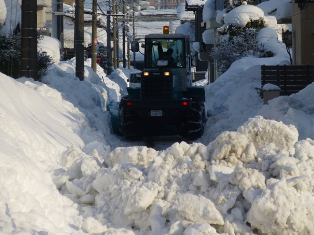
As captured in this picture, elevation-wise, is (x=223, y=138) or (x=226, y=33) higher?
(x=226, y=33)

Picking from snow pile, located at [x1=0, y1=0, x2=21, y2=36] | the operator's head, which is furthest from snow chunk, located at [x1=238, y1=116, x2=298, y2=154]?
snow pile, located at [x1=0, y1=0, x2=21, y2=36]

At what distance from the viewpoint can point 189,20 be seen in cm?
8131

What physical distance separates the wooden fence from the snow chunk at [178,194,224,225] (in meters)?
16.9

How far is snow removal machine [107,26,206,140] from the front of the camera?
1645 cm

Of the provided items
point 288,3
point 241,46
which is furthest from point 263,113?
point 241,46

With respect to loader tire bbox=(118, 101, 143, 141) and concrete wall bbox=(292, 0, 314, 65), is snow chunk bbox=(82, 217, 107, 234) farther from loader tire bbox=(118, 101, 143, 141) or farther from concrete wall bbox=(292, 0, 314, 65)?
concrete wall bbox=(292, 0, 314, 65)

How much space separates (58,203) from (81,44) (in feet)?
53.2

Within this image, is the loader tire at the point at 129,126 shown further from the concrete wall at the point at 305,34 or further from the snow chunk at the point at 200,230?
the concrete wall at the point at 305,34

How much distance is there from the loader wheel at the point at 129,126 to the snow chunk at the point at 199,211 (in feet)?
33.0

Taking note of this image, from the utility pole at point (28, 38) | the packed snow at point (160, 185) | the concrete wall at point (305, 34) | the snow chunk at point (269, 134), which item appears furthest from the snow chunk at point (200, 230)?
the concrete wall at point (305, 34)

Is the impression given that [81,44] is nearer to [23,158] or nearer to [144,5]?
[23,158]

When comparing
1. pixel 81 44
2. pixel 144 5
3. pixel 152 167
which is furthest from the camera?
pixel 144 5

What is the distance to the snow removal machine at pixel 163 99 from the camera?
648 inches

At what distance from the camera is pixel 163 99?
16.6m
